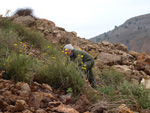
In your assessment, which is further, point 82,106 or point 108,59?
point 108,59

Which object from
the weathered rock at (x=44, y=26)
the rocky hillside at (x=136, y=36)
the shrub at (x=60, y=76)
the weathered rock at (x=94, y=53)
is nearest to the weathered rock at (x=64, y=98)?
the shrub at (x=60, y=76)

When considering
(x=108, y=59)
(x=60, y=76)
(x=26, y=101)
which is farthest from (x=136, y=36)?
(x=26, y=101)

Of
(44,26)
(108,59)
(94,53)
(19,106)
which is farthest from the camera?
(44,26)

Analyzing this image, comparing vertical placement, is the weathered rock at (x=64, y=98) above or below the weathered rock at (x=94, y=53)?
below

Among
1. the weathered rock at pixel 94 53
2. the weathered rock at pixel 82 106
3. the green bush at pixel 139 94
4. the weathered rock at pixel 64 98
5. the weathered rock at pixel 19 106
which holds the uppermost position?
the weathered rock at pixel 94 53

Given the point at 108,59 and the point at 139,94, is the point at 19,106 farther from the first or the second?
the point at 108,59

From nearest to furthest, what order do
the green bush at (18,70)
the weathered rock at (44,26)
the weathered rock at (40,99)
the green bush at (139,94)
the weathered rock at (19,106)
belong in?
the weathered rock at (19,106) < the weathered rock at (40,99) < the green bush at (18,70) < the green bush at (139,94) < the weathered rock at (44,26)

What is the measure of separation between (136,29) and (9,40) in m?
66.0

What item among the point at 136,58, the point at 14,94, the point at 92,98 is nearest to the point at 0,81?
the point at 14,94

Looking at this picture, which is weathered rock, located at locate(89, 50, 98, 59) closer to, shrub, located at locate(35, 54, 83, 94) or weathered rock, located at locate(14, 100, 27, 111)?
shrub, located at locate(35, 54, 83, 94)

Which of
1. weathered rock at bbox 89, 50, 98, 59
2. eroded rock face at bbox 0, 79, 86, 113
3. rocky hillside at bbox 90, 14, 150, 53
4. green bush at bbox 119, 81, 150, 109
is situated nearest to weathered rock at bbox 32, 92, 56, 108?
eroded rock face at bbox 0, 79, 86, 113

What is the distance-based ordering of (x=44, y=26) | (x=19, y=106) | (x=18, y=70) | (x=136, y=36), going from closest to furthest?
(x=19, y=106) < (x=18, y=70) < (x=44, y=26) < (x=136, y=36)

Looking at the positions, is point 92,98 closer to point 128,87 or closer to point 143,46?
point 128,87

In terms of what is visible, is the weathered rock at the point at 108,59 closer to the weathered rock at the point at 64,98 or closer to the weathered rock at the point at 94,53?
the weathered rock at the point at 94,53
